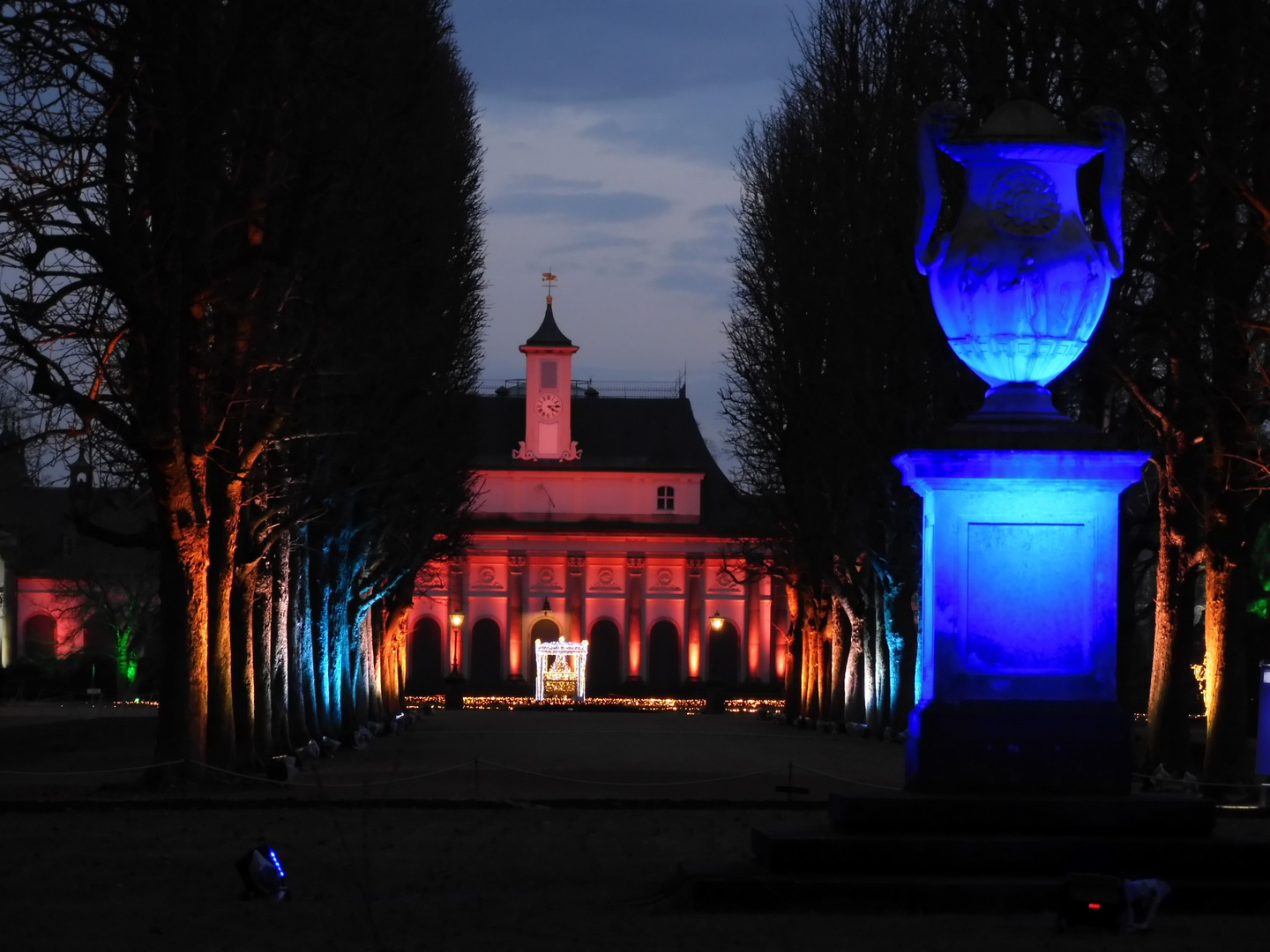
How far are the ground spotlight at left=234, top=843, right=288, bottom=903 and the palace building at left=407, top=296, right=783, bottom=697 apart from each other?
104m

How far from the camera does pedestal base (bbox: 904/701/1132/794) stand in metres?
13.0

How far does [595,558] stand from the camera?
12062 centimetres

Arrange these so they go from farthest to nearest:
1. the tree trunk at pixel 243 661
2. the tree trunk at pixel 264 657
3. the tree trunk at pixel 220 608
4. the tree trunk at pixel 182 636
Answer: the tree trunk at pixel 264 657
the tree trunk at pixel 243 661
the tree trunk at pixel 220 608
the tree trunk at pixel 182 636

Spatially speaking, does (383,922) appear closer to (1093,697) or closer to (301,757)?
(1093,697)

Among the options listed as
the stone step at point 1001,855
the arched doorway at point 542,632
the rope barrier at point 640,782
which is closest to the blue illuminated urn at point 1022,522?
the stone step at point 1001,855

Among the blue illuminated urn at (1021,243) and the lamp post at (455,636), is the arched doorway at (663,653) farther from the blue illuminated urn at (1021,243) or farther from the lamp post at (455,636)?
the blue illuminated urn at (1021,243)

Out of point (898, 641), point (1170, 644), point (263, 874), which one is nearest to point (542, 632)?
point (898, 641)

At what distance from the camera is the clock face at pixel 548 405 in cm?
11800

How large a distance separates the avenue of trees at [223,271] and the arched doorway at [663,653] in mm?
83606

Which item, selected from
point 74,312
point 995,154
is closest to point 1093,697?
point 995,154

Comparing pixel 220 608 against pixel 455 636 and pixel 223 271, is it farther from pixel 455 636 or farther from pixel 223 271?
pixel 455 636

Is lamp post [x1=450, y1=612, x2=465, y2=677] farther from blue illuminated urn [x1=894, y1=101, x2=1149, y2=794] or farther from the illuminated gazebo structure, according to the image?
blue illuminated urn [x1=894, y1=101, x2=1149, y2=794]

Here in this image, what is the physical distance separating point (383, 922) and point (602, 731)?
3830cm

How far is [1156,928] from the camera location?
1181 centimetres
